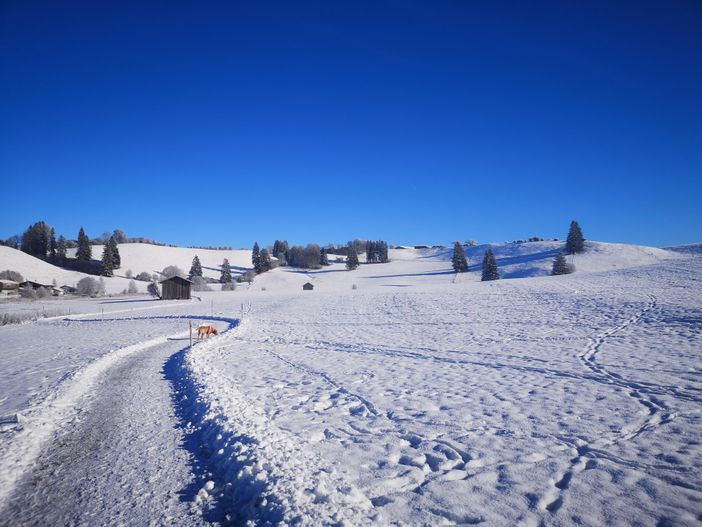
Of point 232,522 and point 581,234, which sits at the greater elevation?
A: point 581,234

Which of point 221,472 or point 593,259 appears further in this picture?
point 593,259

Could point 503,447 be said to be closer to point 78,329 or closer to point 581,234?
point 78,329

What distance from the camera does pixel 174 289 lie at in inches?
2201

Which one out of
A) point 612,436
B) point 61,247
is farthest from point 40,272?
point 612,436

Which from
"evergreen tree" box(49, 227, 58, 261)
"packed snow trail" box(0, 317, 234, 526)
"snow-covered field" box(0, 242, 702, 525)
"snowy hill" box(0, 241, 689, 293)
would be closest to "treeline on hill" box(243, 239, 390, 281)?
"snowy hill" box(0, 241, 689, 293)

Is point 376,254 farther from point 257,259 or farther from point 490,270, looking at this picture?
point 490,270

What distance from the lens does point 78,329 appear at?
84.4 feet

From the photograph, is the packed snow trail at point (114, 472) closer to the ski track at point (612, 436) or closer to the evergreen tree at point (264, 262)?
the ski track at point (612, 436)

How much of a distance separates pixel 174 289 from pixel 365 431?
57515 mm

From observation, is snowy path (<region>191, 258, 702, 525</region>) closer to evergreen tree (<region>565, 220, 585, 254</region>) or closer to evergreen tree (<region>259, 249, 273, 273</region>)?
evergreen tree (<region>565, 220, 585, 254</region>)

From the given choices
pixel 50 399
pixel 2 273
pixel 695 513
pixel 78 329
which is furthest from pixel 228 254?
pixel 695 513

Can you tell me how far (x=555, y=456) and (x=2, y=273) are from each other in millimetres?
97124

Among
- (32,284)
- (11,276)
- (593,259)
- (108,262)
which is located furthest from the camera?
(108,262)

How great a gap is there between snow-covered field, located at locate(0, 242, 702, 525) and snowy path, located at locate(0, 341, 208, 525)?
1.3 inches
